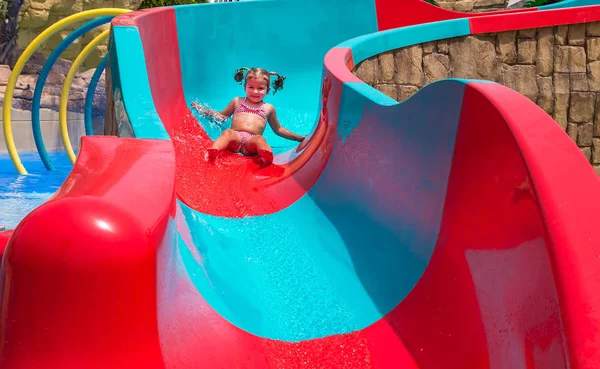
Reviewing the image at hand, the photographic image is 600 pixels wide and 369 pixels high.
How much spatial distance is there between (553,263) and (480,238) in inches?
14.5

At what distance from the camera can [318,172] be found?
278 centimetres

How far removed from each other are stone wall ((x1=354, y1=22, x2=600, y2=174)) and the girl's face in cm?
74

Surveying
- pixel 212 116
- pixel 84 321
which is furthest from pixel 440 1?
pixel 84 321

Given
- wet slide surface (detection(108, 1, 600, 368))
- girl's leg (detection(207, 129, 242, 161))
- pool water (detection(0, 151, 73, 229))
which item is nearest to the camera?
wet slide surface (detection(108, 1, 600, 368))

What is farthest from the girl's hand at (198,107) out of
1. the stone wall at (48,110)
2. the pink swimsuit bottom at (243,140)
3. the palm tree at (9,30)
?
the palm tree at (9,30)

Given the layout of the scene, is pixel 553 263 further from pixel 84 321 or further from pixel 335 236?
pixel 335 236

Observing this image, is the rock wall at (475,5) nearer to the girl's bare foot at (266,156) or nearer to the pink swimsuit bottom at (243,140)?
the pink swimsuit bottom at (243,140)

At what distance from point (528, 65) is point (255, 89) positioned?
5.75 feet

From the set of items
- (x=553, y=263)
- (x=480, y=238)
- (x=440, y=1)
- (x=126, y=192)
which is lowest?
(x=440, y=1)

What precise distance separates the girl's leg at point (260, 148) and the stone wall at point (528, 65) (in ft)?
3.99

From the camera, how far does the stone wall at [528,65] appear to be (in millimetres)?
4375

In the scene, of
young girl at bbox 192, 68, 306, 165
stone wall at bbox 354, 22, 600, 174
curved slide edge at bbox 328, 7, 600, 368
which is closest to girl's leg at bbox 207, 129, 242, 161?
young girl at bbox 192, 68, 306, 165

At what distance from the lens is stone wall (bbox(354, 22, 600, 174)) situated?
4.38 metres

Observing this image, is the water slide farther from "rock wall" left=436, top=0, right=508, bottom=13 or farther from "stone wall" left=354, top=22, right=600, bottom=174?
"rock wall" left=436, top=0, right=508, bottom=13
